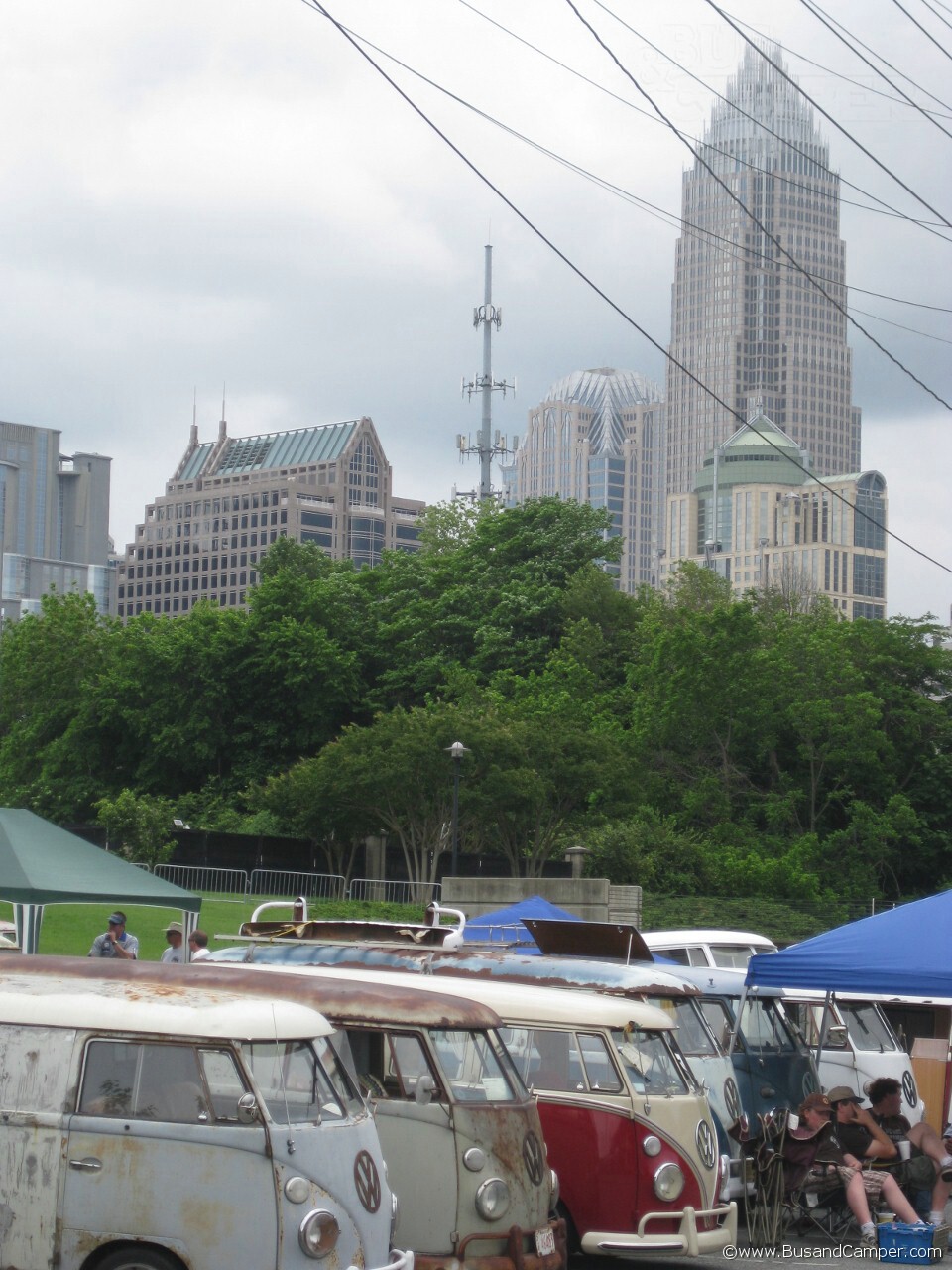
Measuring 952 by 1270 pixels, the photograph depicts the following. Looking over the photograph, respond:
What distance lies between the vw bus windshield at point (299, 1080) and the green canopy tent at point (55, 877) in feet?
29.2

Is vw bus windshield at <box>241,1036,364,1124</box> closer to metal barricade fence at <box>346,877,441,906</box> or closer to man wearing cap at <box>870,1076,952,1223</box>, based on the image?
man wearing cap at <box>870,1076,952,1223</box>

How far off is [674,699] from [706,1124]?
42467 mm

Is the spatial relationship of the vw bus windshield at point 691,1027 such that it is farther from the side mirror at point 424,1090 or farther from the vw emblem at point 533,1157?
the side mirror at point 424,1090

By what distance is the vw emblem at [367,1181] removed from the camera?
9.55 metres

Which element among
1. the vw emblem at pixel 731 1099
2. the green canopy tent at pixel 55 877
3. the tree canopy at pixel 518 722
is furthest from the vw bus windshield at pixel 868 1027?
the tree canopy at pixel 518 722

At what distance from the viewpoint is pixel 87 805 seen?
2461 inches

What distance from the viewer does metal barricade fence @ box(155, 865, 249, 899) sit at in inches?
1890

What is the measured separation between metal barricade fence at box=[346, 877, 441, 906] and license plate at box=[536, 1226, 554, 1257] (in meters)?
33.6

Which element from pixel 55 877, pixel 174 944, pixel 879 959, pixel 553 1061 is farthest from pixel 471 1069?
pixel 55 877

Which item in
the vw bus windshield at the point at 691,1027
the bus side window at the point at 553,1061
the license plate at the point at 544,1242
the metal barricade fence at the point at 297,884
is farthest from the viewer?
the metal barricade fence at the point at 297,884

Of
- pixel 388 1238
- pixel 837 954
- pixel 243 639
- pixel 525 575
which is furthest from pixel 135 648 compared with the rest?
pixel 388 1238

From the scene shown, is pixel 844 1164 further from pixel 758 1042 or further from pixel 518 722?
pixel 518 722

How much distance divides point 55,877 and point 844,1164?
9.07m

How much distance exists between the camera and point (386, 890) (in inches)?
1889
